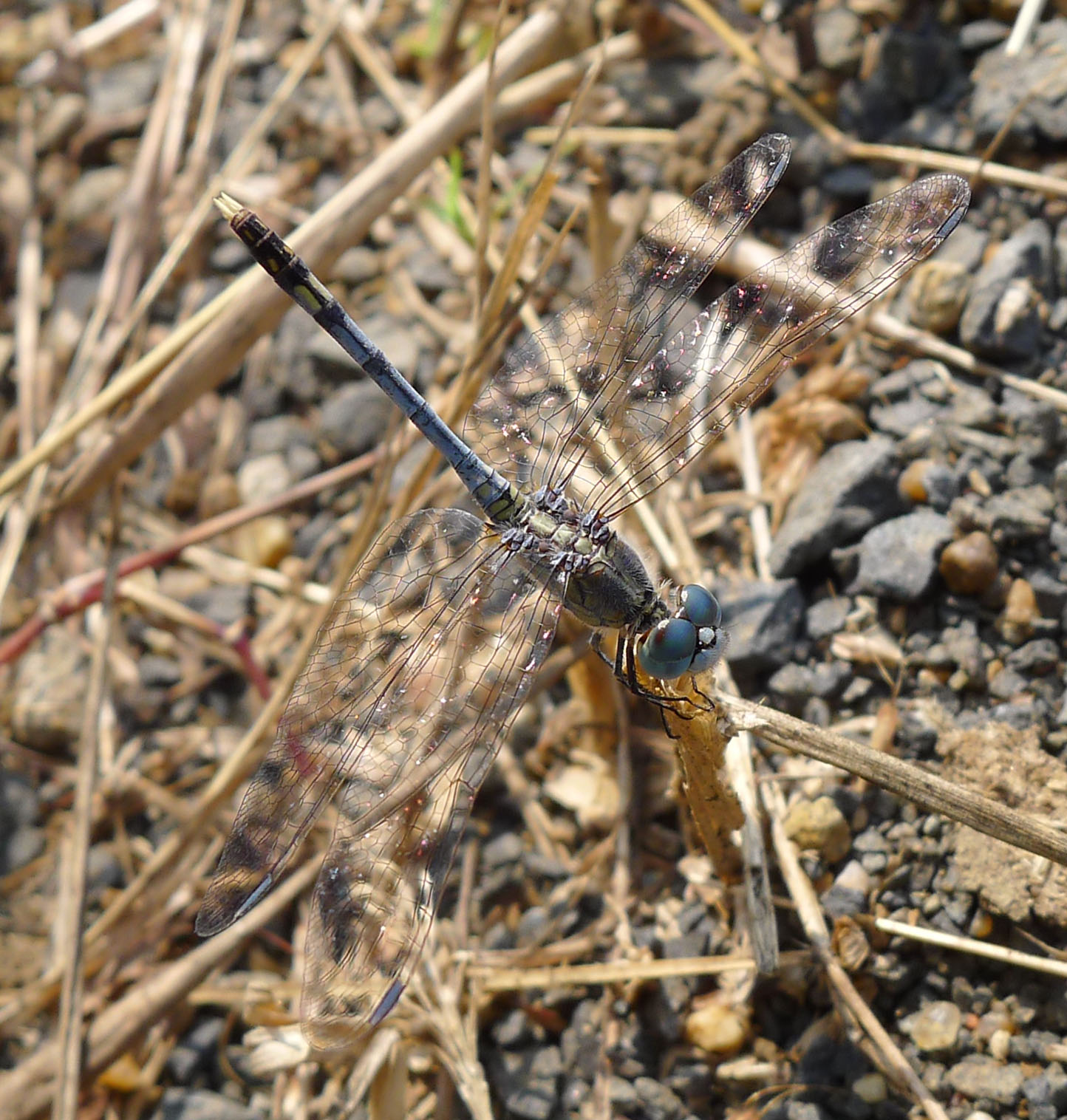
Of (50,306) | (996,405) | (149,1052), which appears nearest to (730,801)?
(996,405)

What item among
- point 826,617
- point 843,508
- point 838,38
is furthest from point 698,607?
point 838,38

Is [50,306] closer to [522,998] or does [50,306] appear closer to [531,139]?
[531,139]

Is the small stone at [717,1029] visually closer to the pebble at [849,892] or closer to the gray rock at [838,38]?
the pebble at [849,892]

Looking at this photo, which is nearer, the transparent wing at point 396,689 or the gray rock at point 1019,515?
the transparent wing at point 396,689

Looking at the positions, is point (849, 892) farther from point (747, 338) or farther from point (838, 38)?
point (838, 38)

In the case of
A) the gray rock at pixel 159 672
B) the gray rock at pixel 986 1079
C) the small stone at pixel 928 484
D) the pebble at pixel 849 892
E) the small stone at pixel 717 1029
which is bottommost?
the gray rock at pixel 986 1079

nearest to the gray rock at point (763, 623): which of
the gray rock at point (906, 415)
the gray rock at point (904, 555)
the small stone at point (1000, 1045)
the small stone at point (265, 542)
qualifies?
the gray rock at point (904, 555)
